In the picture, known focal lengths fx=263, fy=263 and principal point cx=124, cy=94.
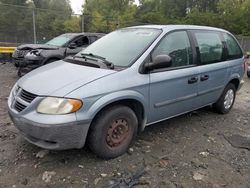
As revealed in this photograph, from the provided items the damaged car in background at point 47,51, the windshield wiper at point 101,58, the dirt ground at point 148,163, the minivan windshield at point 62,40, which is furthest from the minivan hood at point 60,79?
the minivan windshield at point 62,40

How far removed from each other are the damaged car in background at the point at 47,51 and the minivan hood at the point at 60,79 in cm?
460

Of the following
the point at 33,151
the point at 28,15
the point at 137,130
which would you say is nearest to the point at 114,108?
the point at 137,130

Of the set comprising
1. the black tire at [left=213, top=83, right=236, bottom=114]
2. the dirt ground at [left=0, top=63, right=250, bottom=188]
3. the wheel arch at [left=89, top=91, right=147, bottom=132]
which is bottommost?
the dirt ground at [left=0, top=63, right=250, bottom=188]

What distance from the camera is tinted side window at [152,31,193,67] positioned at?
3.91 m

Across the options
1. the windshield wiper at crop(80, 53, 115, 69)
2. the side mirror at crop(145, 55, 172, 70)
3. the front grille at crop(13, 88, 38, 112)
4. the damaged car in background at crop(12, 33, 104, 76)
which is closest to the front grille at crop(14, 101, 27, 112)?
the front grille at crop(13, 88, 38, 112)

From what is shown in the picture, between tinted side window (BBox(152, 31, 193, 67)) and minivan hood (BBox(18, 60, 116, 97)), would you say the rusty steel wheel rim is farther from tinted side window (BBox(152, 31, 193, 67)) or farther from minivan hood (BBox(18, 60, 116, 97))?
tinted side window (BBox(152, 31, 193, 67))

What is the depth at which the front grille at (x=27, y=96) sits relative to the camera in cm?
308

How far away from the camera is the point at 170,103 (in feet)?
13.2

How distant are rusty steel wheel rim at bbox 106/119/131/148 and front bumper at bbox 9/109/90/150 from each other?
15.9 inches

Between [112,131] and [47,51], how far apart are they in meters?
5.74

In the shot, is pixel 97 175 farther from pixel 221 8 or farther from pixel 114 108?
pixel 221 8

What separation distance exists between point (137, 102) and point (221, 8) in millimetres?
48018

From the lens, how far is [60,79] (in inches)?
128

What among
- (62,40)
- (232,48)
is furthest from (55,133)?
(62,40)
